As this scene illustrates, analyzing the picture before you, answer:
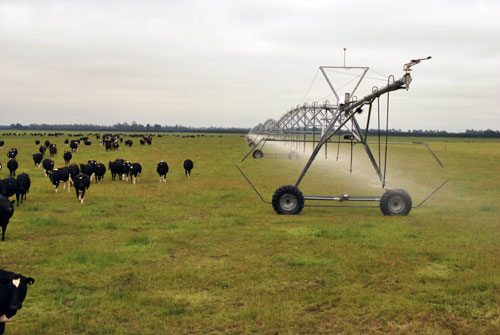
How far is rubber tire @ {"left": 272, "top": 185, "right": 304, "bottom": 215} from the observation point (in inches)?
617

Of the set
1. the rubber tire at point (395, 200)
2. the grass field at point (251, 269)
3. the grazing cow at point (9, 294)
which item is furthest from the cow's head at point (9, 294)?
the rubber tire at point (395, 200)

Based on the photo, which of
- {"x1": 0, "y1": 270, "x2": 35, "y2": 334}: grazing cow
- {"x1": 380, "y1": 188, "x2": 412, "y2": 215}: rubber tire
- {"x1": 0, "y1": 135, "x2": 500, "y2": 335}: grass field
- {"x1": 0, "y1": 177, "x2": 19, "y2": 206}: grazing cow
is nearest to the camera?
{"x1": 0, "y1": 270, "x2": 35, "y2": 334}: grazing cow

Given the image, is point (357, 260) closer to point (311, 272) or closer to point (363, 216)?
point (311, 272)

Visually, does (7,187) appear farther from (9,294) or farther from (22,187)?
(9,294)

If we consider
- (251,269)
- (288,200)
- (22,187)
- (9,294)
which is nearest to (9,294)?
(9,294)

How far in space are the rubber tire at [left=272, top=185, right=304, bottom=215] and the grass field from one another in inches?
13.4

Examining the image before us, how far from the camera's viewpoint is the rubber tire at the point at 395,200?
15.6m

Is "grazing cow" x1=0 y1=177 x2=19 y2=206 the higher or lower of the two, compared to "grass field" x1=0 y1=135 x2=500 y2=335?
higher

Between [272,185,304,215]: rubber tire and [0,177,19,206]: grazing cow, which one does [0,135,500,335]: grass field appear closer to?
[272,185,304,215]: rubber tire

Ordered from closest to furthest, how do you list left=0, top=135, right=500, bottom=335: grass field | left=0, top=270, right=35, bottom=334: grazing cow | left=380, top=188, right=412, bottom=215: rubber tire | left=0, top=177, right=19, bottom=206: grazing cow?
left=0, top=270, right=35, bottom=334: grazing cow → left=0, top=135, right=500, bottom=335: grass field → left=0, top=177, right=19, bottom=206: grazing cow → left=380, top=188, right=412, bottom=215: rubber tire

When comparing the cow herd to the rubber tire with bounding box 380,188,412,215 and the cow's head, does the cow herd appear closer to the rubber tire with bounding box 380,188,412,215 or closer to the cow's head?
the cow's head

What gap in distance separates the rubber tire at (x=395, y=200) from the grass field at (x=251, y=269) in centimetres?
53

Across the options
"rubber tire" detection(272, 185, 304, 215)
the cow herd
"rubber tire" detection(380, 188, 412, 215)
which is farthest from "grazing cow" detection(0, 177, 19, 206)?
"rubber tire" detection(380, 188, 412, 215)

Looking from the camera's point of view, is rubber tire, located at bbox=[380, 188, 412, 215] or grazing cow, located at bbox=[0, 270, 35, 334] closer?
grazing cow, located at bbox=[0, 270, 35, 334]
